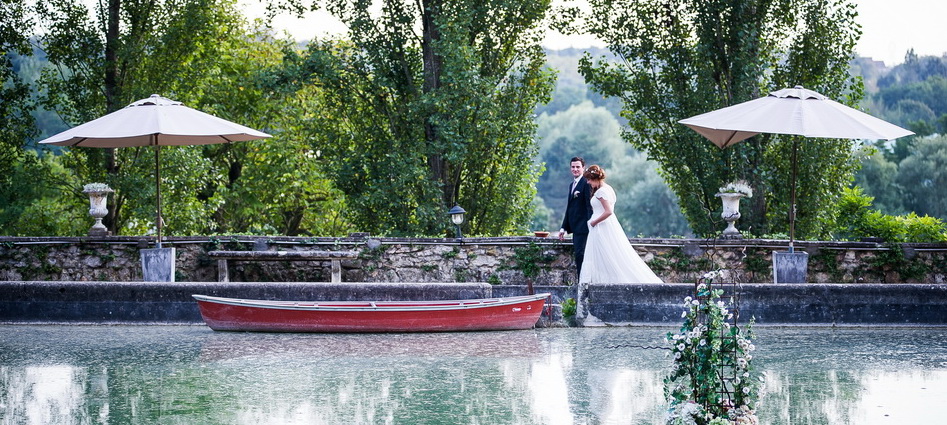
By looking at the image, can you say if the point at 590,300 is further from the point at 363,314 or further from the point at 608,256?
the point at 363,314

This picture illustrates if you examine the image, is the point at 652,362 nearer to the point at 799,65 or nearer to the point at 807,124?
the point at 807,124

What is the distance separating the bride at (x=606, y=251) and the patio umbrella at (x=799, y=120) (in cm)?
133

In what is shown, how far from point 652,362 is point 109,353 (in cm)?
523

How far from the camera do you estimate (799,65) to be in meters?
19.3

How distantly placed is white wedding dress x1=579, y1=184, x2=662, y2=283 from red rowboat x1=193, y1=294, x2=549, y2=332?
4.10 feet

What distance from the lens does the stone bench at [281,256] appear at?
1445 cm

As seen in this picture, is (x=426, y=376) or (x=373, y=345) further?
(x=373, y=345)

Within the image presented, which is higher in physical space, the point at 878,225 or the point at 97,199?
the point at 97,199

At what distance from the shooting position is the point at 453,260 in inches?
586

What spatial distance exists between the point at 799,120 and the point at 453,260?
16.6 feet

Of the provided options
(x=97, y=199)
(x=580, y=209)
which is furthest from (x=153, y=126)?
(x=580, y=209)

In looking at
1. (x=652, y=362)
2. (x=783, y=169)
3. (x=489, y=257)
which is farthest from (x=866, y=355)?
(x=783, y=169)

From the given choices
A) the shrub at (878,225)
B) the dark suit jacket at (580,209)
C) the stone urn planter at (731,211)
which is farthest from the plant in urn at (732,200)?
the shrub at (878,225)

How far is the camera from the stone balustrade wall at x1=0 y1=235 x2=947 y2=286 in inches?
574
